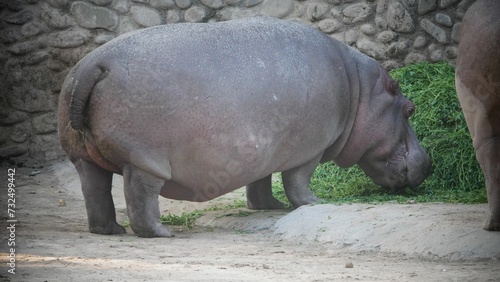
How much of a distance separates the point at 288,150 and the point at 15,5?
15.0 ft

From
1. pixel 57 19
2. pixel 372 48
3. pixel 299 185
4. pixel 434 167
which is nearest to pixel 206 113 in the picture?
pixel 299 185

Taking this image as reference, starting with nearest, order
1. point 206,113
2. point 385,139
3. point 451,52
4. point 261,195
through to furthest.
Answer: point 206,113
point 261,195
point 385,139
point 451,52

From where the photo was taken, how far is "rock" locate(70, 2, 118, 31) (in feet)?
33.1

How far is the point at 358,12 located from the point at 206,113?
4101 millimetres

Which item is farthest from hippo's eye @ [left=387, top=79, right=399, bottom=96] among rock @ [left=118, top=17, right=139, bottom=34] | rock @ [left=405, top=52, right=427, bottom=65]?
rock @ [left=118, top=17, right=139, bottom=34]

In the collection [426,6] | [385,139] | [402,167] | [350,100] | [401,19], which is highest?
[426,6]

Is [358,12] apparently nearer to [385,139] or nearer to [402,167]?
[385,139]

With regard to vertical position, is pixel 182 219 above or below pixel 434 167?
below

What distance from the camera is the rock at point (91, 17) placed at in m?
10.1

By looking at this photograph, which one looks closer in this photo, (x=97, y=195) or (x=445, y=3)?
(x=97, y=195)

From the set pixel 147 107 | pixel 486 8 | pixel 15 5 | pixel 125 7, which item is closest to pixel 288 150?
pixel 147 107

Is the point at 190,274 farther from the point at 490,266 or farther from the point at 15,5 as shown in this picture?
the point at 15,5

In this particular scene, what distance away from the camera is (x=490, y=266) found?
476 centimetres

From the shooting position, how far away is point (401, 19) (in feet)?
31.9
